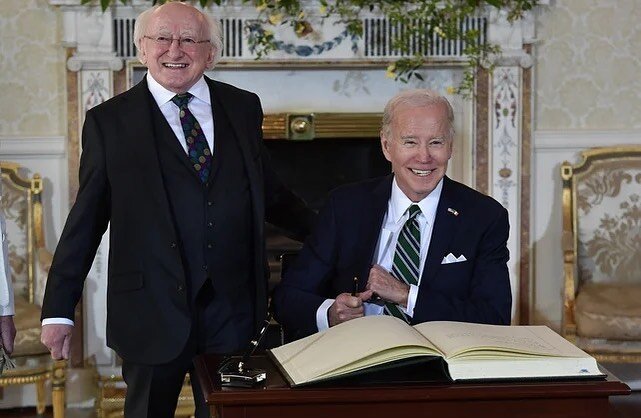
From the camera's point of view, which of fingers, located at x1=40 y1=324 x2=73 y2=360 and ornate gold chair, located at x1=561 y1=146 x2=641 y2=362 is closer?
fingers, located at x1=40 y1=324 x2=73 y2=360

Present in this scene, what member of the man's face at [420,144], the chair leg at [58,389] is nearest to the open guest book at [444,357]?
the man's face at [420,144]

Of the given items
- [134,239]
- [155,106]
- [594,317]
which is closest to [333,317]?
[134,239]

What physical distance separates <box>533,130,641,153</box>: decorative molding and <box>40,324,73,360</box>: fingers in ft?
9.27

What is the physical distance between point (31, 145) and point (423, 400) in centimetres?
318

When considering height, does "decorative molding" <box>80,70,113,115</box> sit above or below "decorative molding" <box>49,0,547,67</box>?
below

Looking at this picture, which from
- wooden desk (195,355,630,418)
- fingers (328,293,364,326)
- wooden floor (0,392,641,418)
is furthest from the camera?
wooden floor (0,392,641,418)

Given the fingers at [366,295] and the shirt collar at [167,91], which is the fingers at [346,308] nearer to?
the fingers at [366,295]

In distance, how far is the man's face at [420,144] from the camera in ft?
8.34

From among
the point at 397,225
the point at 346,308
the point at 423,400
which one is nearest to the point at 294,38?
the point at 397,225

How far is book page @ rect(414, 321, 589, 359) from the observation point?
1.98m

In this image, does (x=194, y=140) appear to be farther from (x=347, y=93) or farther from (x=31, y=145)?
(x=347, y=93)

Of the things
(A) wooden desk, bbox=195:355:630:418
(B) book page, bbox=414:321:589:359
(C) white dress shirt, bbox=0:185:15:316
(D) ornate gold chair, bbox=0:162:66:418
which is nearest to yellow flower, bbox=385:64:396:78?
(D) ornate gold chair, bbox=0:162:66:418

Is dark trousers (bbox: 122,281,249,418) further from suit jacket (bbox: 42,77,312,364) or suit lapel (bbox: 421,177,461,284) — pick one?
suit lapel (bbox: 421,177,461,284)

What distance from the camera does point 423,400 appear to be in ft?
6.28
